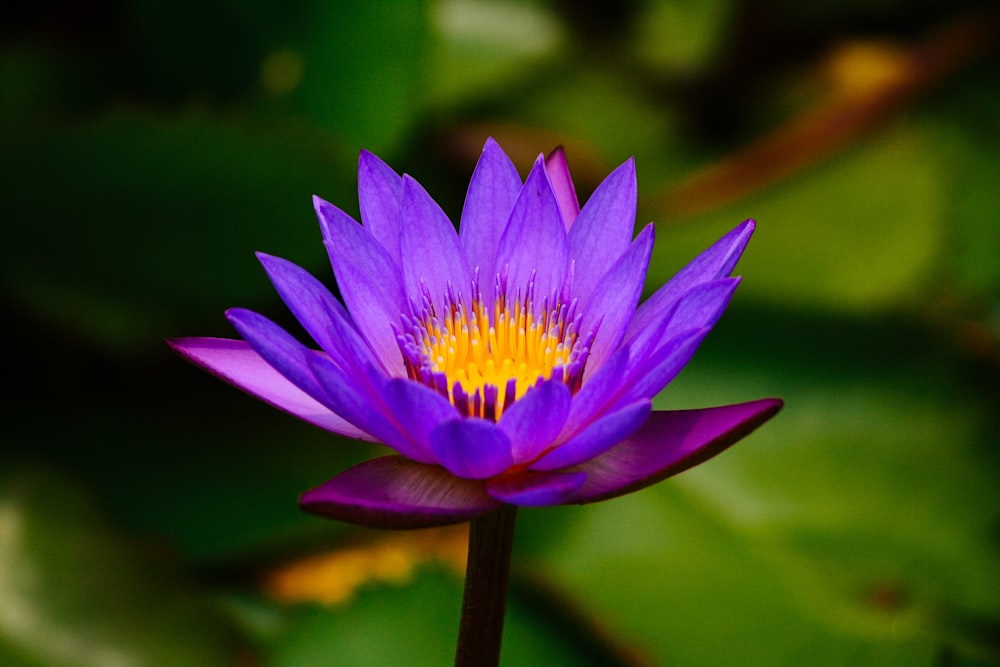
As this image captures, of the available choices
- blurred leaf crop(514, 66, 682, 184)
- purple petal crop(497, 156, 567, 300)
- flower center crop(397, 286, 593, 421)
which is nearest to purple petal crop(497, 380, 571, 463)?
flower center crop(397, 286, 593, 421)

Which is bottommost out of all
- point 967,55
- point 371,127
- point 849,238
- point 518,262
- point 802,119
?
point 518,262

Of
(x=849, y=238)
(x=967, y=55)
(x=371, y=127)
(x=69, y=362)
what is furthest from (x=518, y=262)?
(x=967, y=55)

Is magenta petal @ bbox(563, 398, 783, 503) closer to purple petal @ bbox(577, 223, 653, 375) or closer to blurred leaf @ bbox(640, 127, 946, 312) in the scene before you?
purple petal @ bbox(577, 223, 653, 375)

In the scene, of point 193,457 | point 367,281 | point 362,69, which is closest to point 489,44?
point 362,69

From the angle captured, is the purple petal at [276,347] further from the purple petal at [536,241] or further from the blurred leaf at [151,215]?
the blurred leaf at [151,215]

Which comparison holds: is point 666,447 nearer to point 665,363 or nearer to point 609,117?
point 665,363

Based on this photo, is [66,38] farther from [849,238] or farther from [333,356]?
[849,238]
